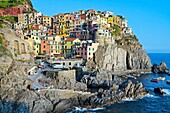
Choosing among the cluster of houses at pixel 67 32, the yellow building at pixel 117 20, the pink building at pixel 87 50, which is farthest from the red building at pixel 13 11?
the yellow building at pixel 117 20

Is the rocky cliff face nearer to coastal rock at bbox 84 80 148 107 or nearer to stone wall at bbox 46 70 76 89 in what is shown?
stone wall at bbox 46 70 76 89

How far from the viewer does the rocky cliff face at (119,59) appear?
8062 centimetres

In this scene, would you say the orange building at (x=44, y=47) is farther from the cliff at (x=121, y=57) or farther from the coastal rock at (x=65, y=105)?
the coastal rock at (x=65, y=105)

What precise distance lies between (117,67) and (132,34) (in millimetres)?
30863

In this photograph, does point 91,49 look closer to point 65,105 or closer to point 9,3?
point 65,105

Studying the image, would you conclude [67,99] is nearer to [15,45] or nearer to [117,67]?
[15,45]

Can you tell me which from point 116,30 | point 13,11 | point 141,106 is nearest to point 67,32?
point 116,30

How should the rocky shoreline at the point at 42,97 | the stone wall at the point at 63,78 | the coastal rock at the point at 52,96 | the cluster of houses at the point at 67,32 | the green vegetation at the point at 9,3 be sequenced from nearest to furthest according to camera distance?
the rocky shoreline at the point at 42,97, the coastal rock at the point at 52,96, the stone wall at the point at 63,78, the cluster of houses at the point at 67,32, the green vegetation at the point at 9,3

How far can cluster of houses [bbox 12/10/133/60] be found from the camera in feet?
260

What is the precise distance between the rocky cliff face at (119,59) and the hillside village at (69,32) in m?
2.78

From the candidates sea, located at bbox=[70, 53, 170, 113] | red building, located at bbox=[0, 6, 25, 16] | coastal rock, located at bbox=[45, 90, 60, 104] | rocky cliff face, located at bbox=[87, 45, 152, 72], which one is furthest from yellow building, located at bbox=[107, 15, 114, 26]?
coastal rock, located at bbox=[45, 90, 60, 104]

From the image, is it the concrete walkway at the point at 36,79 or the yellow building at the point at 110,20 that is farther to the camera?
the yellow building at the point at 110,20

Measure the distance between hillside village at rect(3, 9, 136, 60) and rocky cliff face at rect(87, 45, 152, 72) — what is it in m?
2.78

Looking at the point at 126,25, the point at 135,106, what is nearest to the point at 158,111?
the point at 135,106
